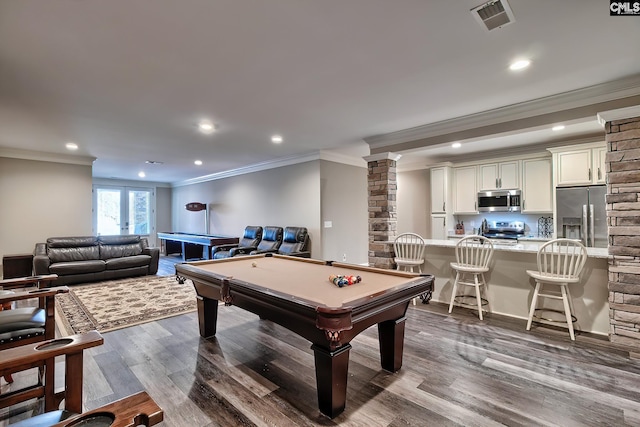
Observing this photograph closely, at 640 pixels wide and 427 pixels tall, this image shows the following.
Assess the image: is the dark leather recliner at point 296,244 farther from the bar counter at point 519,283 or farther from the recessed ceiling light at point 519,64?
the recessed ceiling light at point 519,64

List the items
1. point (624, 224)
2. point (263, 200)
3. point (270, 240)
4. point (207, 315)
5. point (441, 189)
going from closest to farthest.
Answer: point (624, 224), point (207, 315), point (441, 189), point (270, 240), point (263, 200)

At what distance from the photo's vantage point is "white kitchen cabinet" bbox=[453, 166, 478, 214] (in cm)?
617

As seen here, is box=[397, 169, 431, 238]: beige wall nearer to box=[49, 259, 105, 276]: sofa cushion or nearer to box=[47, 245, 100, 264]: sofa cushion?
box=[49, 259, 105, 276]: sofa cushion

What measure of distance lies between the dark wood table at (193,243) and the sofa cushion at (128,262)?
3.97 feet

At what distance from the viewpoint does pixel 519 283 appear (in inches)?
145

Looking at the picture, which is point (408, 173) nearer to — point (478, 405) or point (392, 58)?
point (392, 58)

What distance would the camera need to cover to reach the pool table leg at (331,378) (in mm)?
1863

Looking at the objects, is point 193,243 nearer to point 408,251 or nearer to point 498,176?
point 408,251

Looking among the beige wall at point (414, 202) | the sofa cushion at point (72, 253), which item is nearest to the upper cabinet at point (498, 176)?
the beige wall at point (414, 202)

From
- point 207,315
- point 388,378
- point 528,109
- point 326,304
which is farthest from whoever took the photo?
point 528,109

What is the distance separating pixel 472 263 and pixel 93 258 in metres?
6.86

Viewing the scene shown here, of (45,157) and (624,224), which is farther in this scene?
(45,157)

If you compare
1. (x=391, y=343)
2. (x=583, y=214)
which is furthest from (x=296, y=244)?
(x=583, y=214)

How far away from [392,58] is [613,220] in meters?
2.74
